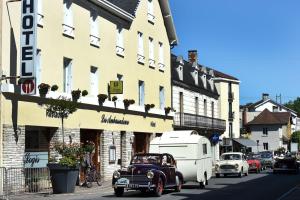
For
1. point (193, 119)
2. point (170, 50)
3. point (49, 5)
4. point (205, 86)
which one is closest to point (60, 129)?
point (49, 5)

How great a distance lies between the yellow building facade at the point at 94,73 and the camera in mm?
22812

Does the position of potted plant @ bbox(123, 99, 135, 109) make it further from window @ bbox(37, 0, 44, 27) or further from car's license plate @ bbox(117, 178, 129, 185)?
car's license plate @ bbox(117, 178, 129, 185)

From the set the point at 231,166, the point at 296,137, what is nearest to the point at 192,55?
the point at 231,166

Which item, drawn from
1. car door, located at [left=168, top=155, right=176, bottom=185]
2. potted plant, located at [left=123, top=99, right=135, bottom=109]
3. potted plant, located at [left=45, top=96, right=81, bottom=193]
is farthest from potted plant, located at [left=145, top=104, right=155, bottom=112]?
potted plant, located at [left=45, top=96, right=81, bottom=193]

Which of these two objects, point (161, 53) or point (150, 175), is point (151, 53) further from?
point (150, 175)

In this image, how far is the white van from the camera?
2594 centimetres

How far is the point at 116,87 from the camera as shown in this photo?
3170 cm

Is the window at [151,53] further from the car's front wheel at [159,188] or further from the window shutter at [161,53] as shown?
the car's front wheel at [159,188]

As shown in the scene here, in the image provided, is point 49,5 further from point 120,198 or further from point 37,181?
point 120,198

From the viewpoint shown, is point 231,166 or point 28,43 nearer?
point 28,43

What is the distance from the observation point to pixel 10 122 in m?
22.3

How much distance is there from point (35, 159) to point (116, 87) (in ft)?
28.5

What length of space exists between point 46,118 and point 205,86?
3390 centimetres

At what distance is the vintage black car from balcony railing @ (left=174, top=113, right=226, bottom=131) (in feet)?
71.7
